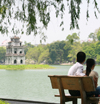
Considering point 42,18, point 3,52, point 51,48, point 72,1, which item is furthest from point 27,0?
point 3,52

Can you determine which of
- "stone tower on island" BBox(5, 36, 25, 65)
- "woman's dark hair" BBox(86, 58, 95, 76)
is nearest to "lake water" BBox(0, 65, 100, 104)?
"woman's dark hair" BBox(86, 58, 95, 76)

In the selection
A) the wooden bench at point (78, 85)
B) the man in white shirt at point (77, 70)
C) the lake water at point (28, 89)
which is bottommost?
the lake water at point (28, 89)

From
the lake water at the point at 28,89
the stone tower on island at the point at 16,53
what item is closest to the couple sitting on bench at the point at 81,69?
the lake water at the point at 28,89

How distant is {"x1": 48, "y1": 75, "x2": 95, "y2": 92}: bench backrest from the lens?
14.1 feet

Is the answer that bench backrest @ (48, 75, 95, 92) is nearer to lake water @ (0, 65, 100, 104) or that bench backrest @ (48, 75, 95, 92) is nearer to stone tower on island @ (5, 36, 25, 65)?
lake water @ (0, 65, 100, 104)

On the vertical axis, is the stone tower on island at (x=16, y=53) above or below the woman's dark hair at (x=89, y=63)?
below

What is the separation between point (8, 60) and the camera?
7481 cm

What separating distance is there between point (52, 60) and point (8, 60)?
21358mm

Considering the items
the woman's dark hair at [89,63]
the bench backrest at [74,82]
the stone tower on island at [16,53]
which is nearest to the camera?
the bench backrest at [74,82]

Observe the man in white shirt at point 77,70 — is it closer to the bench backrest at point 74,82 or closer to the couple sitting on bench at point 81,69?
the couple sitting on bench at point 81,69

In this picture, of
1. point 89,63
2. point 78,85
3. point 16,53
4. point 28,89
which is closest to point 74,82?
point 78,85

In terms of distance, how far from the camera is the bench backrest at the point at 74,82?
430 cm

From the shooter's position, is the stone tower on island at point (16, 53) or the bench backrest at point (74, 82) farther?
the stone tower on island at point (16, 53)

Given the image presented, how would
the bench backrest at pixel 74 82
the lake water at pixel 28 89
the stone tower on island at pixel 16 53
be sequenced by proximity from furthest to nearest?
the stone tower on island at pixel 16 53 → the lake water at pixel 28 89 → the bench backrest at pixel 74 82
